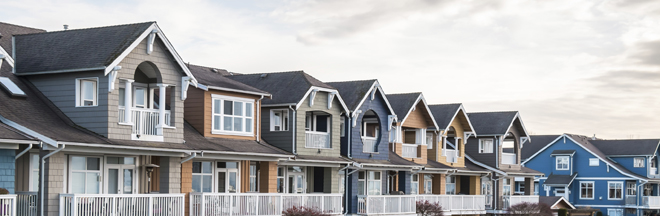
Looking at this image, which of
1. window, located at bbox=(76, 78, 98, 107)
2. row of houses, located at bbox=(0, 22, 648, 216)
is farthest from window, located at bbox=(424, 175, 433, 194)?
window, located at bbox=(76, 78, 98, 107)

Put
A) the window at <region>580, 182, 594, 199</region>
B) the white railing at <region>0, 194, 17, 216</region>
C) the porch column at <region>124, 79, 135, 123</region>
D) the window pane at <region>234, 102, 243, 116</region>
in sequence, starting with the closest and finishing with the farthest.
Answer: the white railing at <region>0, 194, 17, 216</region>, the porch column at <region>124, 79, 135, 123</region>, the window pane at <region>234, 102, 243, 116</region>, the window at <region>580, 182, 594, 199</region>

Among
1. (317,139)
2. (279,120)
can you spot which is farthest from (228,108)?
(317,139)

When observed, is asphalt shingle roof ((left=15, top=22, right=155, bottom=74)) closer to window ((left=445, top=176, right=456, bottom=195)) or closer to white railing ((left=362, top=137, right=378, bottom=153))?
white railing ((left=362, top=137, right=378, bottom=153))

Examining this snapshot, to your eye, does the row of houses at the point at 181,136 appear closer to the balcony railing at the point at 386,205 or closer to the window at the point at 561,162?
the balcony railing at the point at 386,205

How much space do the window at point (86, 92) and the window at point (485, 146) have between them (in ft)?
112

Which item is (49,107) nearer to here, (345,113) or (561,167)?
(345,113)

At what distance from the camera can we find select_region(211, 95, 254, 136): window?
35.3 m

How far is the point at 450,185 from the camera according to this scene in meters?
55.5

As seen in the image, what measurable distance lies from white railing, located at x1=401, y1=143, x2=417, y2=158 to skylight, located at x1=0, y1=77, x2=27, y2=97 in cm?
2420

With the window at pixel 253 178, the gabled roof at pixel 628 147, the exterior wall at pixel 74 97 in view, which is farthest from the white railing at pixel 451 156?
the gabled roof at pixel 628 147

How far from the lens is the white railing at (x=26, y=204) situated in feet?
85.8

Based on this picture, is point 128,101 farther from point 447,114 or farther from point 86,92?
point 447,114

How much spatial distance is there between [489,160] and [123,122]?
3329 centimetres

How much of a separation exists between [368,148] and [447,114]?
31.2 ft
